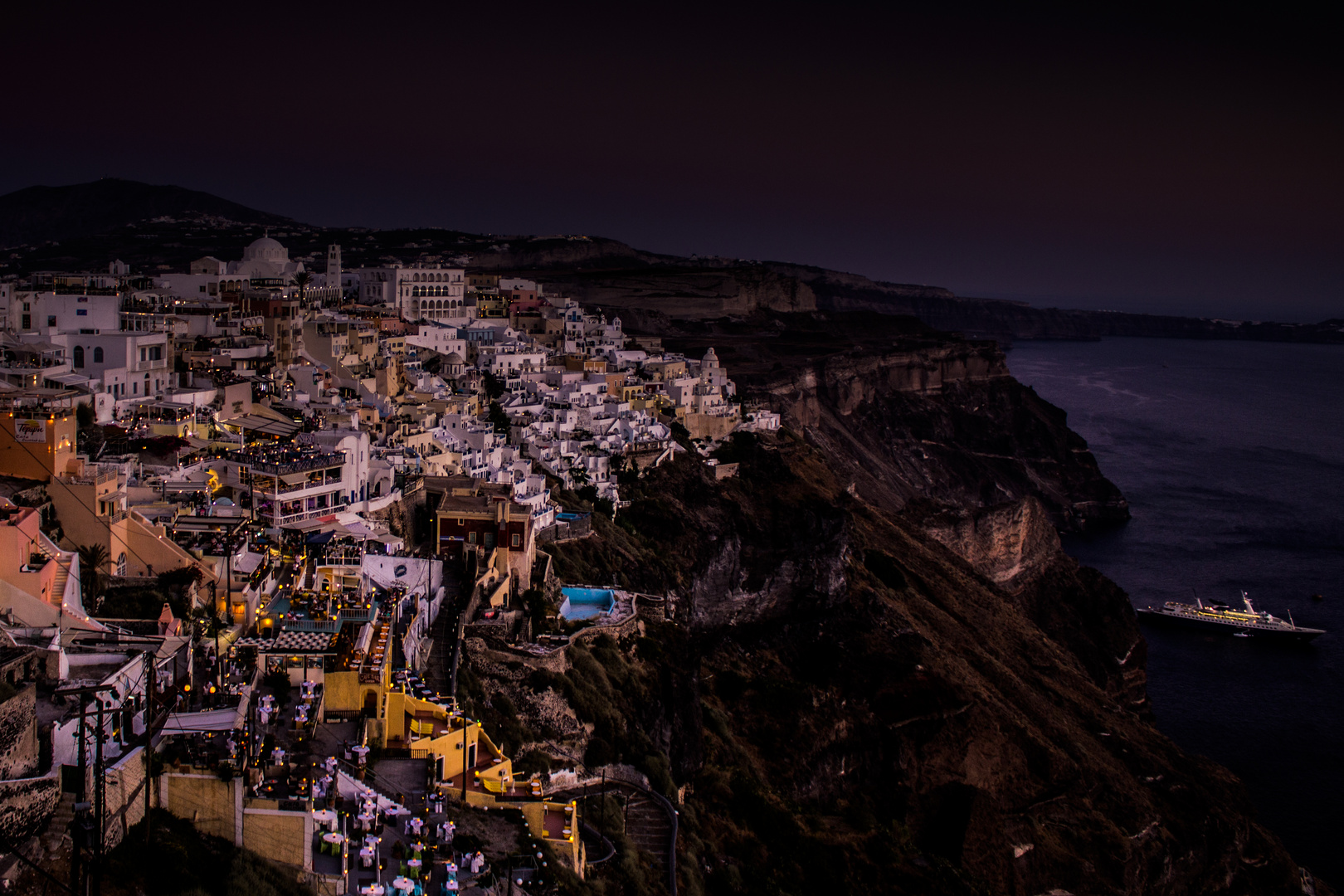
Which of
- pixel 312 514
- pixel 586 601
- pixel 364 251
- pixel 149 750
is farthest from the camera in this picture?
pixel 364 251

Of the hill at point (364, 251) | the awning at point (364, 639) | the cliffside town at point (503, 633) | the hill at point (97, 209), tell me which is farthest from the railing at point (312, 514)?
the hill at point (97, 209)

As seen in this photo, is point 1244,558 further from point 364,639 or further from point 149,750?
point 149,750

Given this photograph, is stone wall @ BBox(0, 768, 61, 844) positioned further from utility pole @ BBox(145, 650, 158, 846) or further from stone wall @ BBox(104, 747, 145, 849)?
utility pole @ BBox(145, 650, 158, 846)

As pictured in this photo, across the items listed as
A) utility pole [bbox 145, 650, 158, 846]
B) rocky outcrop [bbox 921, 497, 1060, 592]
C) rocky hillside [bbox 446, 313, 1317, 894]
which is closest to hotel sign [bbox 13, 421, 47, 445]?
rocky hillside [bbox 446, 313, 1317, 894]

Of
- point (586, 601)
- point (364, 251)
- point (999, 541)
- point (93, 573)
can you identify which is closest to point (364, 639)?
point (93, 573)

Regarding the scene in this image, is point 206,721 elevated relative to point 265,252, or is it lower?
lower

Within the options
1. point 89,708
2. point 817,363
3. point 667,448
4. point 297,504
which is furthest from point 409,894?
point 817,363

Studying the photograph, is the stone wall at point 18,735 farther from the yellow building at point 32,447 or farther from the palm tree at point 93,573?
the yellow building at point 32,447
